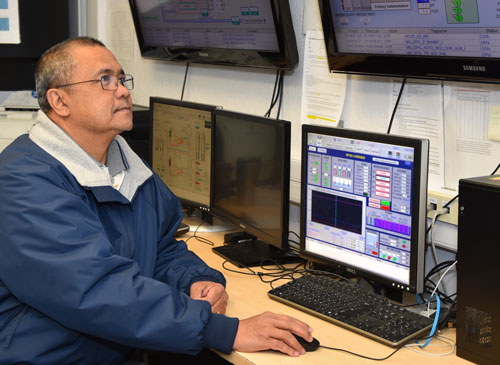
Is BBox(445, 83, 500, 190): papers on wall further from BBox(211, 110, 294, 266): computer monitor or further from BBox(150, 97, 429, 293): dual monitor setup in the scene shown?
BBox(211, 110, 294, 266): computer monitor

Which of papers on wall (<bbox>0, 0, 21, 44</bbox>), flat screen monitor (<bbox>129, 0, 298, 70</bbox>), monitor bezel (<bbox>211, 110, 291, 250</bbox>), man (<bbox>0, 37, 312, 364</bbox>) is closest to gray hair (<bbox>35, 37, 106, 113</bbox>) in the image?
man (<bbox>0, 37, 312, 364</bbox>)

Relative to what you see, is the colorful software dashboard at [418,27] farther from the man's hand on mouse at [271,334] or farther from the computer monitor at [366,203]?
the man's hand on mouse at [271,334]

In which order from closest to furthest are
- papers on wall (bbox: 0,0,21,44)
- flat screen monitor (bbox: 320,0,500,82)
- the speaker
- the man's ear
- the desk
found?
the desk, flat screen monitor (bbox: 320,0,500,82), the man's ear, the speaker, papers on wall (bbox: 0,0,21,44)

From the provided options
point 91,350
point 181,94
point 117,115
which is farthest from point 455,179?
point 181,94

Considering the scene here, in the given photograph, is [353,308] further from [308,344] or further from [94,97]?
[94,97]

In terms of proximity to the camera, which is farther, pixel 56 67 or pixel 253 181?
pixel 253 181

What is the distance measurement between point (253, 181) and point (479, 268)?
903 mm

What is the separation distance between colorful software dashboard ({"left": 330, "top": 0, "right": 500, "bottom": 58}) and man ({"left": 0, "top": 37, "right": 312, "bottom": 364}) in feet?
2.25

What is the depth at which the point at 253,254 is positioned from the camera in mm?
2148

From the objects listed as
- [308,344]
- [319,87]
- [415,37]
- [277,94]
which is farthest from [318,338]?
[277,94]

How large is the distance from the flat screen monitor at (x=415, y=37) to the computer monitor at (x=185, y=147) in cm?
59

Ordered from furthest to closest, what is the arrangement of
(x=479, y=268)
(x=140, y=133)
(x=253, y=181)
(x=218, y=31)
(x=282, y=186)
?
(x=140, y=133), (x=218, y=31), (x=253, y=181), (x=282, y=186), (x=479, y=268)

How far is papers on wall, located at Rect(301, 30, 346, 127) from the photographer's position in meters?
2.09

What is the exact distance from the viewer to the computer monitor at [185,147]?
236 cm
